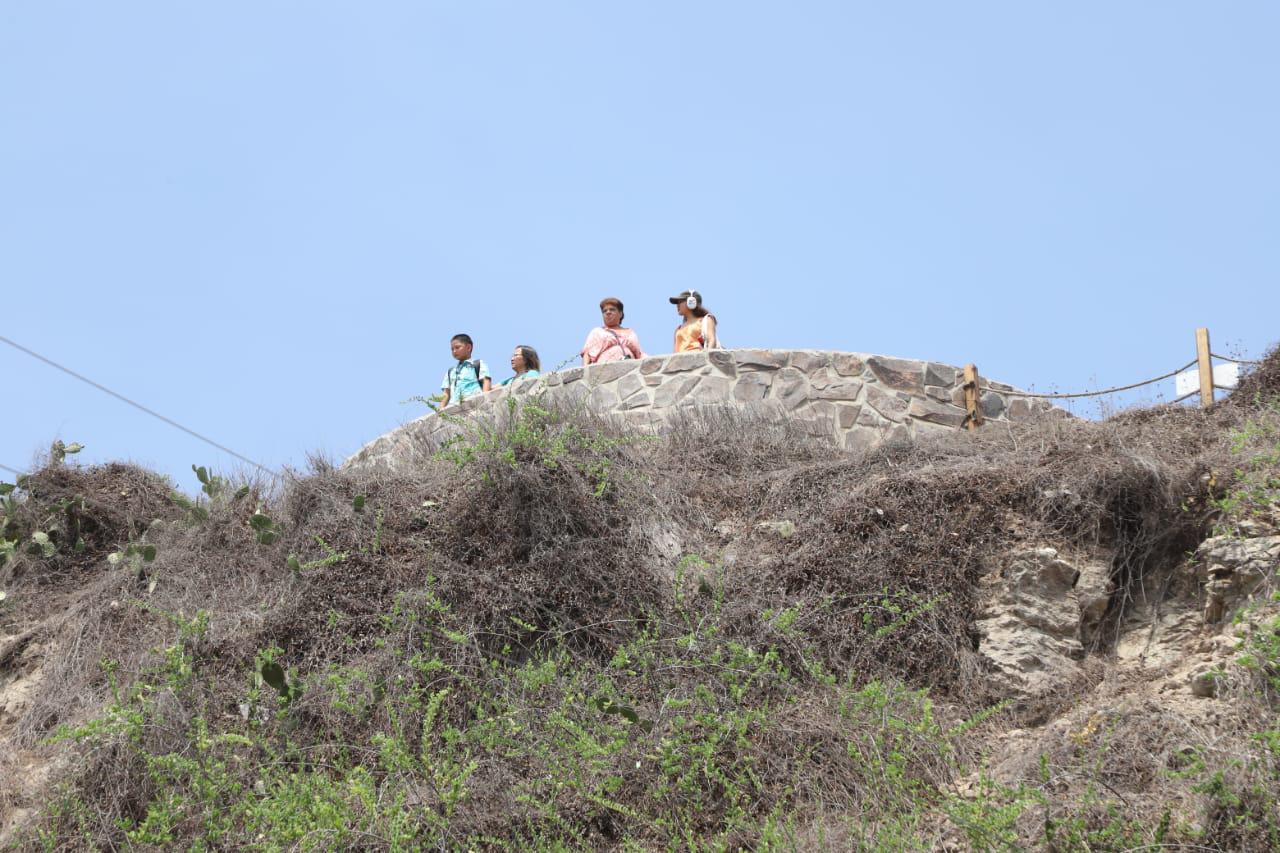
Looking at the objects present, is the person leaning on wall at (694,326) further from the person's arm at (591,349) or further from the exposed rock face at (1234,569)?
the exposed rock face at (1234,569)

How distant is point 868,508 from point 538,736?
2.36 metres

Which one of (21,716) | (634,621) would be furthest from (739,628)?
(21,716)

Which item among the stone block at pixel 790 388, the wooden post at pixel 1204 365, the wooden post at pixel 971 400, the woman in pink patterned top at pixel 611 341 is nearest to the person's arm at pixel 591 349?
the woman in pink patterned top at pixel 611 341

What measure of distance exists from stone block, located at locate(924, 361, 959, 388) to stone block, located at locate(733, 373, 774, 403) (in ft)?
3.98

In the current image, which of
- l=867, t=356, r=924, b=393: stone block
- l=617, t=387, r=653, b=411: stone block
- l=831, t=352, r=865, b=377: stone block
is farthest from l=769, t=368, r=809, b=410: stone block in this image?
l=617, t=387, r=653, b=411: stone block

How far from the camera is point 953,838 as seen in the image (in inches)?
233

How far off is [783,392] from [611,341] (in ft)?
5.13

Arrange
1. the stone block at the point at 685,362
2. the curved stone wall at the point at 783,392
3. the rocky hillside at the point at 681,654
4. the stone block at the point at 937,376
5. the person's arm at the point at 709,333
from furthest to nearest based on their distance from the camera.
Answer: the person's arm at the point at 709,333
the stone block at the point at 937,376
the stone block at the point at 685,362
the curved stone wall at the point at 783,392
the rocky hillside at the point at 681,654

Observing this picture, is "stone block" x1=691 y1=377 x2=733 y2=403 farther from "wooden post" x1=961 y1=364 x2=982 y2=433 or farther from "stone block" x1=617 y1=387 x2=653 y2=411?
"wooden post" x1=961 y1=364 x2=982 y2=433

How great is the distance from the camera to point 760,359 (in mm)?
11094

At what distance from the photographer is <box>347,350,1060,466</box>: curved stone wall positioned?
10.9 meters

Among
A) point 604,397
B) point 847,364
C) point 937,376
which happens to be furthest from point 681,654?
point 937,376

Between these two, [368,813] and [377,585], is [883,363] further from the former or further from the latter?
[368,813]

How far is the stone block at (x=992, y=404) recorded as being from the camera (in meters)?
11.2
